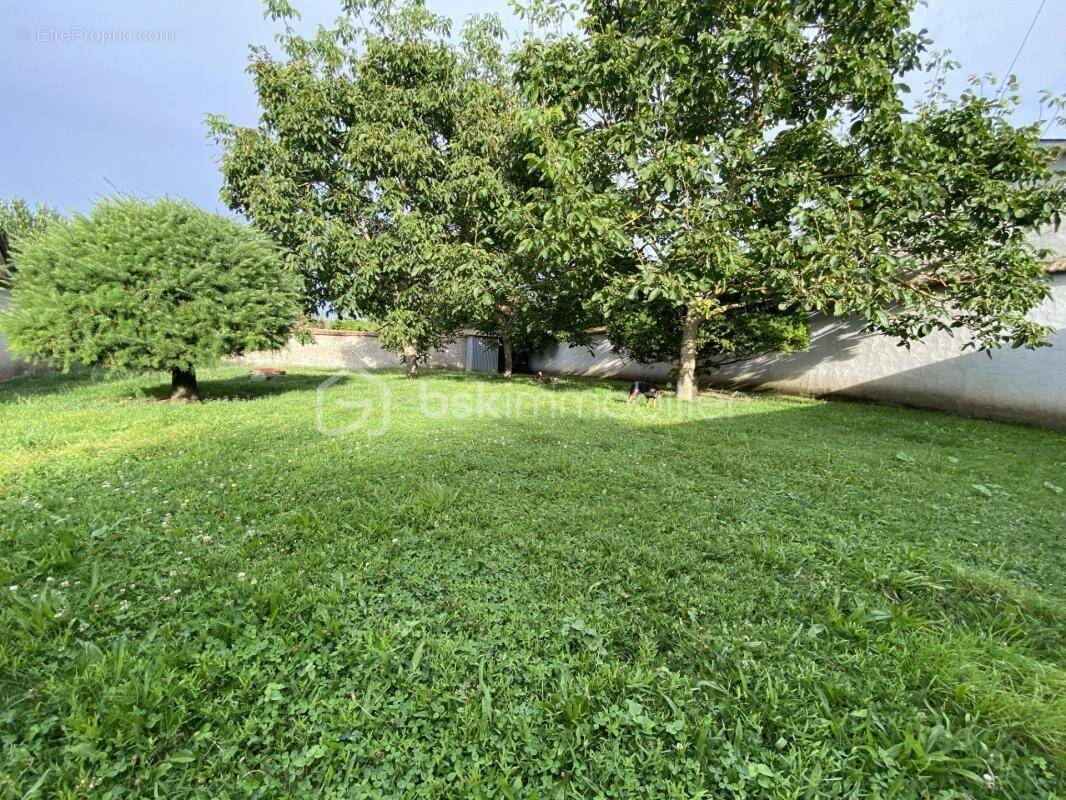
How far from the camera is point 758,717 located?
1.27 meters

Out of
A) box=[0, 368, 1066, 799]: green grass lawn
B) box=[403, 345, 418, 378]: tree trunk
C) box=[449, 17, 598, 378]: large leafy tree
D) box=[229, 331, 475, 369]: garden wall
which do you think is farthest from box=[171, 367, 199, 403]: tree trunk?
box=[229, 331, 475, 369]: garden wall

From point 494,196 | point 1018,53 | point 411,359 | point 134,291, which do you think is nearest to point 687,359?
point 494,196

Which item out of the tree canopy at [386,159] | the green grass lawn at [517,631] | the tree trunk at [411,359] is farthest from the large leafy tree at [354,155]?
the green grass lawn at [517,631]

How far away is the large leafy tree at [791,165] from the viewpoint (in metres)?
5.40

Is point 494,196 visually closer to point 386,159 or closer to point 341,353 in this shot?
point 386,159

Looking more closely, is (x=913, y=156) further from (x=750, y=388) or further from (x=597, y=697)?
(x=597, y=697)

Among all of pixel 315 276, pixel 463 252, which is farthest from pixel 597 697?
pixel 315 276

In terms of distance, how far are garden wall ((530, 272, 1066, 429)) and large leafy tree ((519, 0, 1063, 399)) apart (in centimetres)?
112

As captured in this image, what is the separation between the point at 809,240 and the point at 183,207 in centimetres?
890

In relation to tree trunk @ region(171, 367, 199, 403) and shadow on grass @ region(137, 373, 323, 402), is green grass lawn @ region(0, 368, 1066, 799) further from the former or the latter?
shadow on grass @ region(137, 373, 323, 402)

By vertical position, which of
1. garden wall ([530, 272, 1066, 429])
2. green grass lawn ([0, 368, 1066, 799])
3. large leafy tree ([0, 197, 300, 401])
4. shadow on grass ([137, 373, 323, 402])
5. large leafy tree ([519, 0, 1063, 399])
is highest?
large leafy tree ([519, 0, 1063, 399])

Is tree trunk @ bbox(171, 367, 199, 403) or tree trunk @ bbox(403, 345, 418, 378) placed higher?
tree trunk @ bbox(403, 345, 418, 378)

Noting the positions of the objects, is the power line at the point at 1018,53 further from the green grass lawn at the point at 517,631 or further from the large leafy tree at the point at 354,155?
the large leafy tree at the point at 354,155

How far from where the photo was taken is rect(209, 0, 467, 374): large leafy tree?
9.18 m
